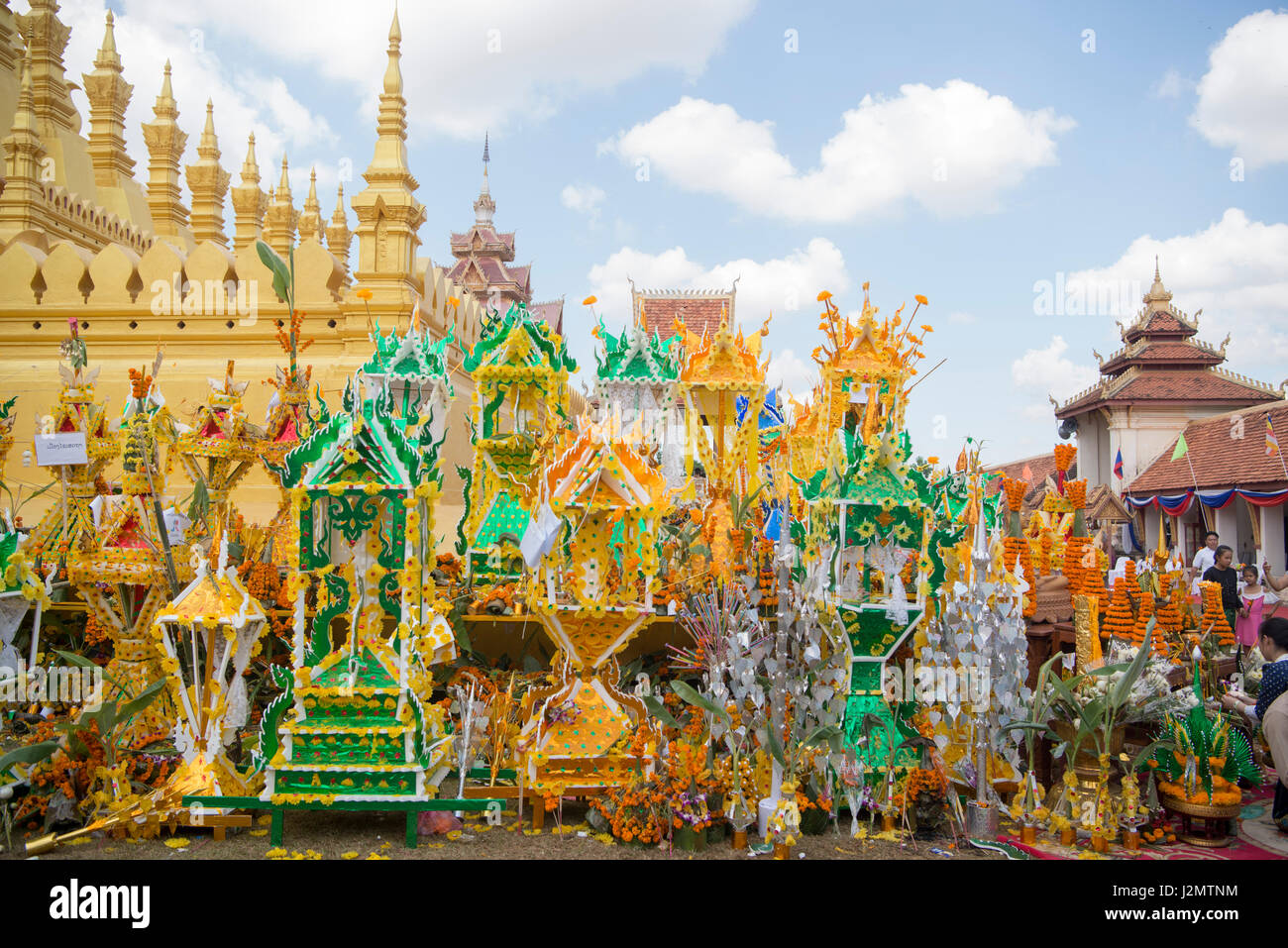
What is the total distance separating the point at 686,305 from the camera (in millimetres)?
28453

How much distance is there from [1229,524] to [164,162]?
26203mm

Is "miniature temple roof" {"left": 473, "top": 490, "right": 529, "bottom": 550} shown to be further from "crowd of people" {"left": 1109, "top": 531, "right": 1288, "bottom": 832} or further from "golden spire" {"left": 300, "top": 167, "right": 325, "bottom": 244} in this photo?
"golden spire" {"left": 300, "top": 167, "right": 325, "bottom": 244}

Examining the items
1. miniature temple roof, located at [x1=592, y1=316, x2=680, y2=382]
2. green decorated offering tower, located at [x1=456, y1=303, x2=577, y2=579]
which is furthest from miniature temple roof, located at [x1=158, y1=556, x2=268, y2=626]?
miniature temple roof, located at [x1=592, y1=316, x2=680, y2=382]

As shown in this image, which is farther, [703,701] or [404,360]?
[404,360]

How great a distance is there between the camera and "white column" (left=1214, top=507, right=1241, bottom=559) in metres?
20.8

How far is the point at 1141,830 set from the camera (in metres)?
6.21

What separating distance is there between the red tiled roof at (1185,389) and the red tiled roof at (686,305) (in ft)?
35.5

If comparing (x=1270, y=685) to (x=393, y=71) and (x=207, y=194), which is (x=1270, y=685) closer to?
(x=393, y=71)

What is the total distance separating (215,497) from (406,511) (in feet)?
15.3

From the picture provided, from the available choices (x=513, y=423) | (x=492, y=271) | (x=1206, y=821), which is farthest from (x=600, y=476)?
(x=492, y=271)

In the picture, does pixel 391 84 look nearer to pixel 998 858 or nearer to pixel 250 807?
pixel 250 807
